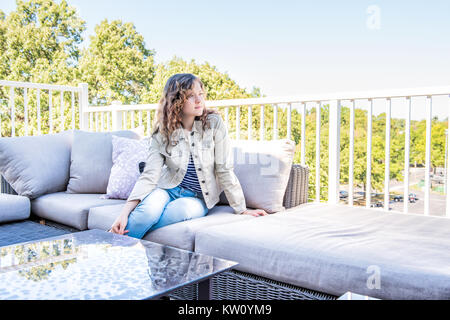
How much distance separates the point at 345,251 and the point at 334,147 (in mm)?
1246

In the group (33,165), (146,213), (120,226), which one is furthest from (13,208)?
(146,213)

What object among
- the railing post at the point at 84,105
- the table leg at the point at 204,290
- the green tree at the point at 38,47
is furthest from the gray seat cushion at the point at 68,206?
the green tree at the point at 38,47

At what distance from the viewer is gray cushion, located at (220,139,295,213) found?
2270 millimetres

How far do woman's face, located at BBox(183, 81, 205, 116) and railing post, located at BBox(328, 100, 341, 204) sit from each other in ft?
2.88

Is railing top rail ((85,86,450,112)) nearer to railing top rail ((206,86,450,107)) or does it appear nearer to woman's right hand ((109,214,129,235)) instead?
railing top rail ((206,86,450,107))

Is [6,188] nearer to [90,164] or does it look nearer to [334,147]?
[90,164]

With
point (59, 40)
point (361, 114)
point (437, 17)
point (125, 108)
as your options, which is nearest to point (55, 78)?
point (59, 40)

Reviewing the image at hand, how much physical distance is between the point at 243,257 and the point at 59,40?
22.7 metres

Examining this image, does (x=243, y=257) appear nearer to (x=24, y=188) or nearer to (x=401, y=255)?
(x=401, y=255)

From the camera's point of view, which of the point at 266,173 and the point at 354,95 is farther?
the point at 354,95

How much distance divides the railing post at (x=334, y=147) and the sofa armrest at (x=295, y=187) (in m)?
0.24

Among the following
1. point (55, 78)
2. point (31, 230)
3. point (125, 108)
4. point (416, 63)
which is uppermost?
point (416, 63)

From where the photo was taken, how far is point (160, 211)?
201 centimetres

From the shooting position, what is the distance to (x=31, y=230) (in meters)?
2.07
